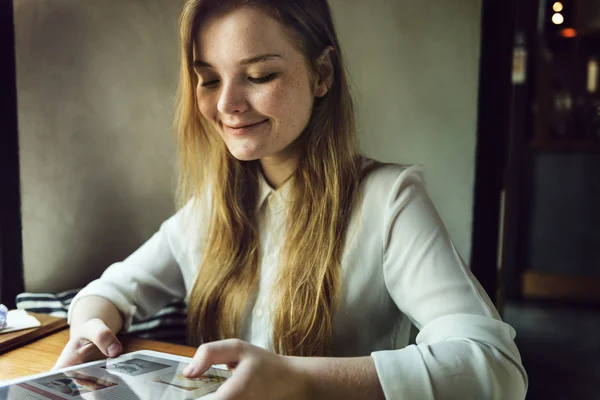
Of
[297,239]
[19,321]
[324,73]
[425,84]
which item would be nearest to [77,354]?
[19,321]

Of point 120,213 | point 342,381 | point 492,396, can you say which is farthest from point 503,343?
point 120,213

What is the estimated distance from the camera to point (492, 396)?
29.4 inches

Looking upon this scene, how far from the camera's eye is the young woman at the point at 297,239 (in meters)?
0.80

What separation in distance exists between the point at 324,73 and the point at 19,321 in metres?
0.79

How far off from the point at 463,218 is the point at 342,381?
0.43 m

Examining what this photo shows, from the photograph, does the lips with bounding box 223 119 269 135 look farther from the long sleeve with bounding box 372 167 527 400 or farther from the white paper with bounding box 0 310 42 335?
the white paper with bounding box 0 310 42 335

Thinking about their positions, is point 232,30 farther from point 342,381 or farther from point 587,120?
point 587,120

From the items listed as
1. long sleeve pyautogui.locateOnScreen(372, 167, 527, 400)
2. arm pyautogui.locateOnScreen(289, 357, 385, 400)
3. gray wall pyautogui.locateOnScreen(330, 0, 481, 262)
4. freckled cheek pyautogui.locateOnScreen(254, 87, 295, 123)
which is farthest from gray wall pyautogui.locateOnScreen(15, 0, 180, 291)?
arm pyautogui.locateOnScreen(289, 357, 385, 400)

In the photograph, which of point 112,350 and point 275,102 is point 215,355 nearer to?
point 112,350

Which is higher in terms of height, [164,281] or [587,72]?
[587,72]

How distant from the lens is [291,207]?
3.51 feet

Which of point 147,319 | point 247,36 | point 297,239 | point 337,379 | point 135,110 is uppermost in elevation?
point 247,36

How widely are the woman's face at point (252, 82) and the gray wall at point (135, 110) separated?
13 centimetres

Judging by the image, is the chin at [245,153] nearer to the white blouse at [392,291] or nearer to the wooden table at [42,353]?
the white blouse at [392,291]
